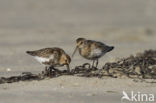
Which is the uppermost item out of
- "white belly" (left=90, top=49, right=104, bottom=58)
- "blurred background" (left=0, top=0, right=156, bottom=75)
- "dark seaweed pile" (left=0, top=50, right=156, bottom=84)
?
"blurred background" (left=0, top=0, right=156, bottom=75)

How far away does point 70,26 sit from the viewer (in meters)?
29.5

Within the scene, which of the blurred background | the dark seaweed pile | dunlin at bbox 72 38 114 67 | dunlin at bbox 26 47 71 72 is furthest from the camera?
the blurred background

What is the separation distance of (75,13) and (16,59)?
52.7ft

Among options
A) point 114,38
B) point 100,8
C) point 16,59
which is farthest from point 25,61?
point 100,8

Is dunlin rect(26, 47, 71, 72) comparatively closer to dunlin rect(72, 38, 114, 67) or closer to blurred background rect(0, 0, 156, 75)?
dunlin rect(72, 38, 114, 67)

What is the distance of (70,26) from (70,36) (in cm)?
361

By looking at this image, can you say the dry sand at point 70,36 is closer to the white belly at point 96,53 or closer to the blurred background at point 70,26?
the blurred background at point 70,26

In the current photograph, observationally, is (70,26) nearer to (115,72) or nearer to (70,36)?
(70,36)

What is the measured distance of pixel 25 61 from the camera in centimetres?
1650

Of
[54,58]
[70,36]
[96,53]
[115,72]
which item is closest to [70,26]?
[70,36]

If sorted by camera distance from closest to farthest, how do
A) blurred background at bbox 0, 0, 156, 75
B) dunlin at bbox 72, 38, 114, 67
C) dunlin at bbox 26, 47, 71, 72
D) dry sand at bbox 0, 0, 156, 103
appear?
1. dry sand at bbox 0, 0, 156, 103
2. dunlin at bbox 26, 47, 71, 72
3. dunlin at bbox 72, 38, 114, 67
4. blurred background at bbox 0, 0, 156, 75

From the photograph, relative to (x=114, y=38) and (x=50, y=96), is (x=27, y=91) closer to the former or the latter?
(x=50, y=96)

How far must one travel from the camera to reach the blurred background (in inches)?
769

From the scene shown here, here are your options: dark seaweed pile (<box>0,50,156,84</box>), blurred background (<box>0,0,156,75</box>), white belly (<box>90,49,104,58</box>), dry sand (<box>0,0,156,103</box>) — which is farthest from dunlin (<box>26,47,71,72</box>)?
blurred background (<box>0,0,156,75</box>)
